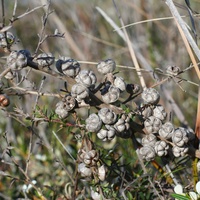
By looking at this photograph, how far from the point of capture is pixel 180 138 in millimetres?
1098

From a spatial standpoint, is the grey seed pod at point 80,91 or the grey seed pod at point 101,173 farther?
the grey seed pod at point 101,173

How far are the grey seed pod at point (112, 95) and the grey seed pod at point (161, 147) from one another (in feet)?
0.52

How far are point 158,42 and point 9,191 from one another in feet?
6.10

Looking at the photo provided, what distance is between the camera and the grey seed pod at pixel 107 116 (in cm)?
105

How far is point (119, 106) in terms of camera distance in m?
1.14

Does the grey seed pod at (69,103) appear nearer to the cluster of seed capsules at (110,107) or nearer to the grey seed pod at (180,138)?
the cluster of seed capsules at (110,107)

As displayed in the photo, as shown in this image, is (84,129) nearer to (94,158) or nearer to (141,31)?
(94,158)

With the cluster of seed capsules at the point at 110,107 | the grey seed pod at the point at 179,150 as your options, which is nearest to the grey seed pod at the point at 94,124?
the cluster of seed capsules at the point at 110,107

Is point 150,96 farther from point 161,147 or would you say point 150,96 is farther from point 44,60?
point 44,60

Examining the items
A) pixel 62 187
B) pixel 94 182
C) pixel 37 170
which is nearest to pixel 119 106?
pixel 94 182

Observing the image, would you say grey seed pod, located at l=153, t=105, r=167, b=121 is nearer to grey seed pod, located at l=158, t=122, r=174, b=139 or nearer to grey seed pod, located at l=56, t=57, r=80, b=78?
grey seed pod, located at l=158, t=122, r=174, b=139

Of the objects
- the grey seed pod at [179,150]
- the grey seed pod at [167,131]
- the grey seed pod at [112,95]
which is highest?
the grey seed pod at [112,95]

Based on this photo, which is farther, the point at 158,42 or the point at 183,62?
the point at 158,42

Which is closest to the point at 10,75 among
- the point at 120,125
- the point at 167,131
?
the point at 120,125
